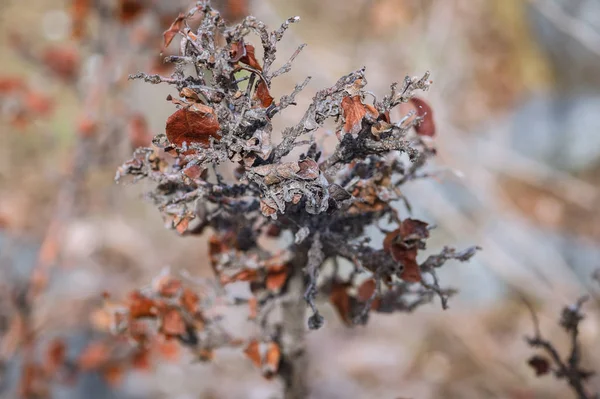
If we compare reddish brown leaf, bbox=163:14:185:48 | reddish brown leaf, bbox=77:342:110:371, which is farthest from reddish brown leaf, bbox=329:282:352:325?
reddish brown leaf, bbox=77:342:110:371

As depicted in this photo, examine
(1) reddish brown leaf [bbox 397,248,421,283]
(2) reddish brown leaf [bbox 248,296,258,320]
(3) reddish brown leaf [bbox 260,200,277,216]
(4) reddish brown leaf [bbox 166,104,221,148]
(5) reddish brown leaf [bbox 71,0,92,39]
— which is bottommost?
(3) reddish brown leaf [bbox 260,200,277,216]

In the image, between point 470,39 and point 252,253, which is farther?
point 470,39

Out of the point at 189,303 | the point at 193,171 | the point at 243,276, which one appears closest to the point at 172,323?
the point at 189,303

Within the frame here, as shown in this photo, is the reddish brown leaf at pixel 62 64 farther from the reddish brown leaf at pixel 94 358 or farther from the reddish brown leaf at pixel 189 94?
the reddish brown leaf at pixel 189 94

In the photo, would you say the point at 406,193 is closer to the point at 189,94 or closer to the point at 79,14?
the point at 79,14

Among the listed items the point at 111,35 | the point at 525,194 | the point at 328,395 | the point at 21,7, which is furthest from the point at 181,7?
the point at 21,7

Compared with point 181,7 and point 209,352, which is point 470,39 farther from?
point 209,352

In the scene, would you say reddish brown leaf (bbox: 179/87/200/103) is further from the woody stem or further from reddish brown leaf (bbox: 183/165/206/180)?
the woody stem
